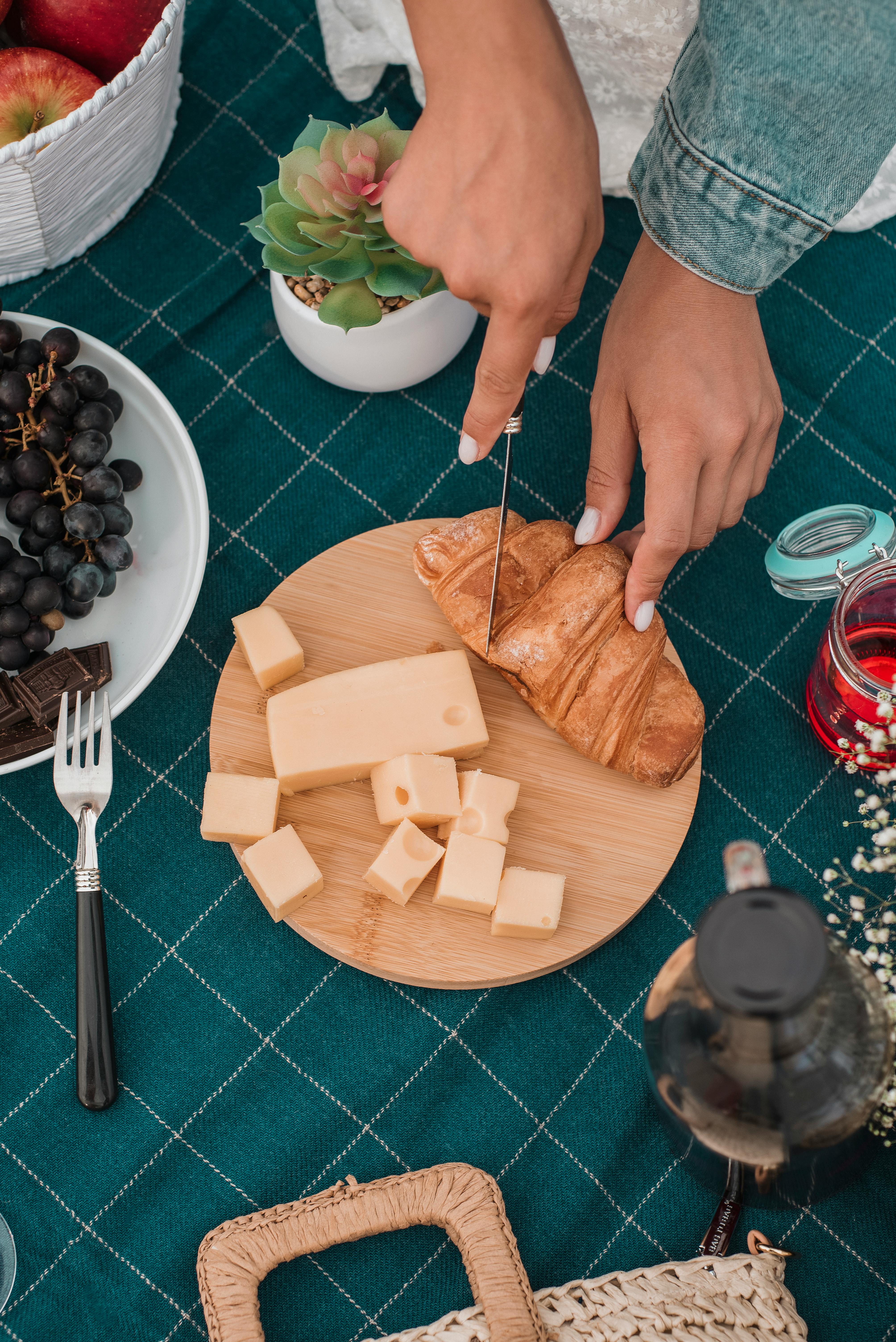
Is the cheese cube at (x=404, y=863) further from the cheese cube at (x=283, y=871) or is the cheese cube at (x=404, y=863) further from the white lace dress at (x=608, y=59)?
the white lace dress at (x=608, y=59)

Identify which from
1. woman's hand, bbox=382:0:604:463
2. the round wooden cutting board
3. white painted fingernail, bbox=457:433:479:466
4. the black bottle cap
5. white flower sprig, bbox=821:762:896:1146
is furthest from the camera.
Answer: the round wooden cutting board

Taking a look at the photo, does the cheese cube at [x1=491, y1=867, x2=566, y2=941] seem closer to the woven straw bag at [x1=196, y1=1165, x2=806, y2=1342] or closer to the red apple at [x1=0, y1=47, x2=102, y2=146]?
the woven straw bag at [x1=196, y1=1165, x2=806, y2=1342]

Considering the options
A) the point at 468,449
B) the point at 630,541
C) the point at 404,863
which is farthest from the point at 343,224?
the point at 404,863

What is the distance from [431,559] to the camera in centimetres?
128

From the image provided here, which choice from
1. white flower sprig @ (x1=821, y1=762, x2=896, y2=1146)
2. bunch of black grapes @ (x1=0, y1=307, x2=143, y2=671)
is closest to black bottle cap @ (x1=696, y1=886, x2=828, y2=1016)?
white flower sprig @ (x1=821, y1=762, x2=896, y2=1146)

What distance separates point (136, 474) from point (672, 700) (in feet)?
2.42

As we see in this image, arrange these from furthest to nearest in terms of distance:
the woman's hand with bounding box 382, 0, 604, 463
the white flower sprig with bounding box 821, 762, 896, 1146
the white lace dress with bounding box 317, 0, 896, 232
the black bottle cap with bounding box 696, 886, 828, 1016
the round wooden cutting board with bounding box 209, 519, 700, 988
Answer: the white lace dress with bounding box 317, 0, 896, 232 < the round wooden cutting board with bounding box 209, 519, 700, 988 < the white flower sprig with bounding box 821, 762, 896, 1146 < the woman's hand with bounding box 382, 0, 604, 463 < the black bottle cap with bounding box 696, 886, 828, 1016

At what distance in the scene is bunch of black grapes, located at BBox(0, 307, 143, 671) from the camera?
3.92 ft

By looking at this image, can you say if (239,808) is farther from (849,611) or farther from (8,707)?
(849,611)

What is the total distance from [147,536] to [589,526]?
1.88ft

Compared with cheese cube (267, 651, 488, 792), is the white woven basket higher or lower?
higher

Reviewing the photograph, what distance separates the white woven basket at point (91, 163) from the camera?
1.12 m

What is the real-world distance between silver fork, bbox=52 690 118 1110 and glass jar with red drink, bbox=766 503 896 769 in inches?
34.6

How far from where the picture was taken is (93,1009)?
1.18 m
